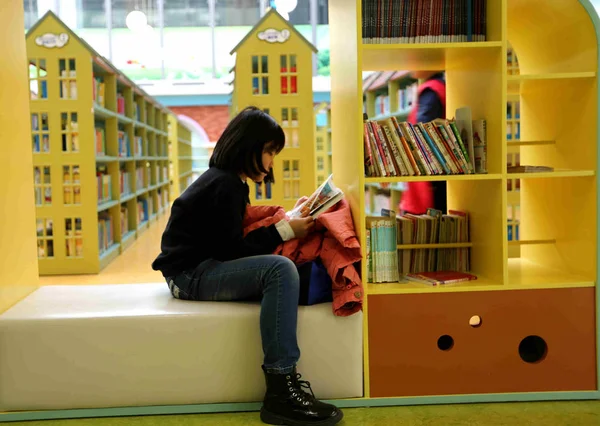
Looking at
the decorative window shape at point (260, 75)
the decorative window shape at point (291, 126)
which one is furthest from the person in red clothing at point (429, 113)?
the decorative window shape at point (260, 75)

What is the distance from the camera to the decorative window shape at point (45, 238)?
→ 5.85 m

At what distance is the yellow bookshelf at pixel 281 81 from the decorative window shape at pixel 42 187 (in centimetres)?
176

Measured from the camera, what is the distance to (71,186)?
19.4ft

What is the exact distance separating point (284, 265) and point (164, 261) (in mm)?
455

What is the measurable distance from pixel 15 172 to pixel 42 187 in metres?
3.44

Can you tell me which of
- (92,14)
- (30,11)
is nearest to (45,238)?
(92,14)

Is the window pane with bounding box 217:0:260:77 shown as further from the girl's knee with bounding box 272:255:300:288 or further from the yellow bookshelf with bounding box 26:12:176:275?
the girl's knee with bounding box 272:255:300:288

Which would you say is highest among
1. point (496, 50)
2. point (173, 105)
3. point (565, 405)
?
point (173, 105)

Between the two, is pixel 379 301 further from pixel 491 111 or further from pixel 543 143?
pixel 543 143

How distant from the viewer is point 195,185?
2428mm

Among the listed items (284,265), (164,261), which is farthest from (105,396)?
(284,265)

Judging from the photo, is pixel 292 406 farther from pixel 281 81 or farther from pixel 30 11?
pixel 30 11

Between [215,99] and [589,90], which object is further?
[215,99]

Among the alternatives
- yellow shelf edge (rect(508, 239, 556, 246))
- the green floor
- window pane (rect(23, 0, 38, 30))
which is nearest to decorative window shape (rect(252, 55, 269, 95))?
yellow shelf edge (rect(508, 239, 556, 246))
